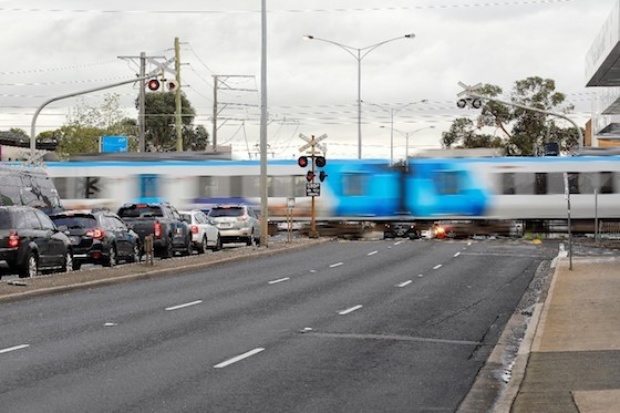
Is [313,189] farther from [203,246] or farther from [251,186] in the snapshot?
[251,186]

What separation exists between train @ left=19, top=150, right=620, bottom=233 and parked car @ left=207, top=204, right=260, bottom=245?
23.6ft

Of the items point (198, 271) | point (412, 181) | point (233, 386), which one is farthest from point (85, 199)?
point (233, 386)

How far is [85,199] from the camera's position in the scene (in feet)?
205

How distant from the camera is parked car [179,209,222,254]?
43.0m

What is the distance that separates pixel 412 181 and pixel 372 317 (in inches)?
1467

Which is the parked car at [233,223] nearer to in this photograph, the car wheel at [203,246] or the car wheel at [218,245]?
the car wheel at [218,245]

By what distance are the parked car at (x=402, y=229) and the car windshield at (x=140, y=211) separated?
21.3 m

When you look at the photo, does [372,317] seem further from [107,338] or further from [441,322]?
[107,338]

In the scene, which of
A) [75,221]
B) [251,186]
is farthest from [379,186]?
[75,221]

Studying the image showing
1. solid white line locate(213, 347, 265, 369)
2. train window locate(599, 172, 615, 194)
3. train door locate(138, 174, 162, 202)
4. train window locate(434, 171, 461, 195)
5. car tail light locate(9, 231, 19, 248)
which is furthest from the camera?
train door locate(138, 174, 162, 202)

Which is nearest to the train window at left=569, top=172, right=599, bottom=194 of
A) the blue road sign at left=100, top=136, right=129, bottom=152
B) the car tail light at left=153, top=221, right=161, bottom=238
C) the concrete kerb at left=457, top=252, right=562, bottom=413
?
the car tail light at left=153, top=221, right=161, bottom=238

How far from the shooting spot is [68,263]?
31016 mm

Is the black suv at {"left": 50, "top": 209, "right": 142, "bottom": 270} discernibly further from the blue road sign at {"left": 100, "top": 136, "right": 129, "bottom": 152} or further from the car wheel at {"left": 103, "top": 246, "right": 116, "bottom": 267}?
the blue road sign at {"left": 100, "top": 136, "right": 129, "bottom": 152}

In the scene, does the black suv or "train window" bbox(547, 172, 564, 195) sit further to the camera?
"train window" bbox(547, 172, 564, 195)
